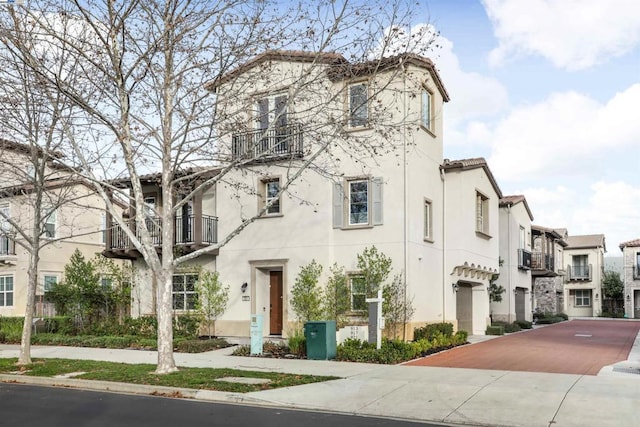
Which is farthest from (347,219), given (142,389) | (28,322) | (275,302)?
(142,389)

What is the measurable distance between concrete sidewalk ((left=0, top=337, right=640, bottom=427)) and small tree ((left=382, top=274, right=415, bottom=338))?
4.69 meters

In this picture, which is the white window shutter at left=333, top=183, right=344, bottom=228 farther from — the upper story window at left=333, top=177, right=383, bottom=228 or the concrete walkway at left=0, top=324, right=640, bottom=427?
the concrete walkway at left=0, top=324, right=640, bottom=427

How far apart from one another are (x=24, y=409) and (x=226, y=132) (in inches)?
271

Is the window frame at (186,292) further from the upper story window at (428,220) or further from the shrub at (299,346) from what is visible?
the upper story window at (428,220)

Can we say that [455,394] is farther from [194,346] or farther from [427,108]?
[427,108]

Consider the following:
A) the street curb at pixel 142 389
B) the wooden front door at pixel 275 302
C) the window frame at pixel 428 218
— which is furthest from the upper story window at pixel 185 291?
the street curb at pixel 142 389

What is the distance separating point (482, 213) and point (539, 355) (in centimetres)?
1107

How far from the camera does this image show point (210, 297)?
78.3 feet

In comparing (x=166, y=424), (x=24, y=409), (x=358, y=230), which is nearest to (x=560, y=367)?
(x=358, y=230)

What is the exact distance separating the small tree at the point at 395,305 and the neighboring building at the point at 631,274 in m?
40.7

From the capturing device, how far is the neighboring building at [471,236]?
24844 millimetres

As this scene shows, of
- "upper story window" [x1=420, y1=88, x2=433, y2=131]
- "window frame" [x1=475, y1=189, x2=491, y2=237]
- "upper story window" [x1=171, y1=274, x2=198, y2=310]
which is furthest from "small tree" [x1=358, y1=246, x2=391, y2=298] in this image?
"window frame" [x1=475, y1=189, x2=491, y2=237]

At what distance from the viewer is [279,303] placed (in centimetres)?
2389

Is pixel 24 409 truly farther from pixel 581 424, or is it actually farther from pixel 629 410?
pixel 629 410
